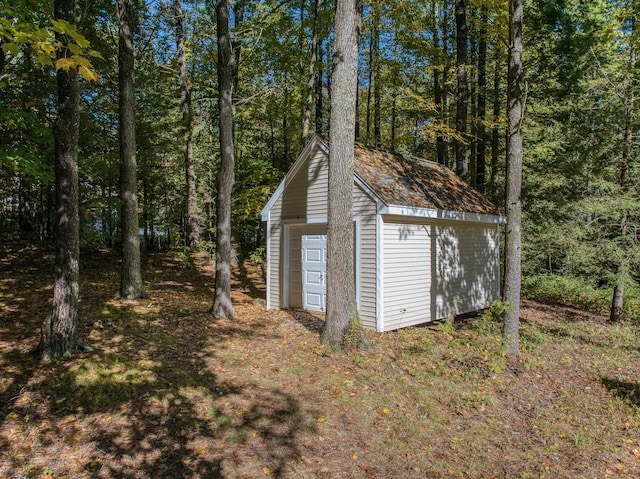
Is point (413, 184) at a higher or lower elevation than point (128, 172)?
lower

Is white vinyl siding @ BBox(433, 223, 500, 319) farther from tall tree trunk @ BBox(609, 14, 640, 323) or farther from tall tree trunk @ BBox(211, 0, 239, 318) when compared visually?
tall tree trunk @ BBox(211, 0, 239, 318)

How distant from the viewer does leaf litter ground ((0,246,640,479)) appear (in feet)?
12.4

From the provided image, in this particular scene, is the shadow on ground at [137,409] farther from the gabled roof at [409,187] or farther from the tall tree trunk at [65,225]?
the gabled roof at [409,187]

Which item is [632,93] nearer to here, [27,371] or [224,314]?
[224,314]

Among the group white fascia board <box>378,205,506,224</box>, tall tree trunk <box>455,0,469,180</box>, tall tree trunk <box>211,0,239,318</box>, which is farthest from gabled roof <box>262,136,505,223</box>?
tall tree trunk <box>455,0,469,180</box>

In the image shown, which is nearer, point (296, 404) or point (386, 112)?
point (296, 404)

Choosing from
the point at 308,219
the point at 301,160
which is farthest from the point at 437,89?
the point at 308,219

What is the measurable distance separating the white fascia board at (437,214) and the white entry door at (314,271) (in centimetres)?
211

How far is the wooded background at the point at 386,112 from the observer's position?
10.0m

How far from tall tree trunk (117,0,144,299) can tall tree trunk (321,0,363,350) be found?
5117mm

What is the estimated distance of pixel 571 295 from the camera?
14.6 meters

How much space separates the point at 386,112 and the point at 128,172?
14.7 m

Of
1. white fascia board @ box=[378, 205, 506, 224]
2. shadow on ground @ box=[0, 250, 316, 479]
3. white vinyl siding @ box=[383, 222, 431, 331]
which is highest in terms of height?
white fascia board @ box=[378, 205, 506, 224]

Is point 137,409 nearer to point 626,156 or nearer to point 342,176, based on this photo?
point 342,176
